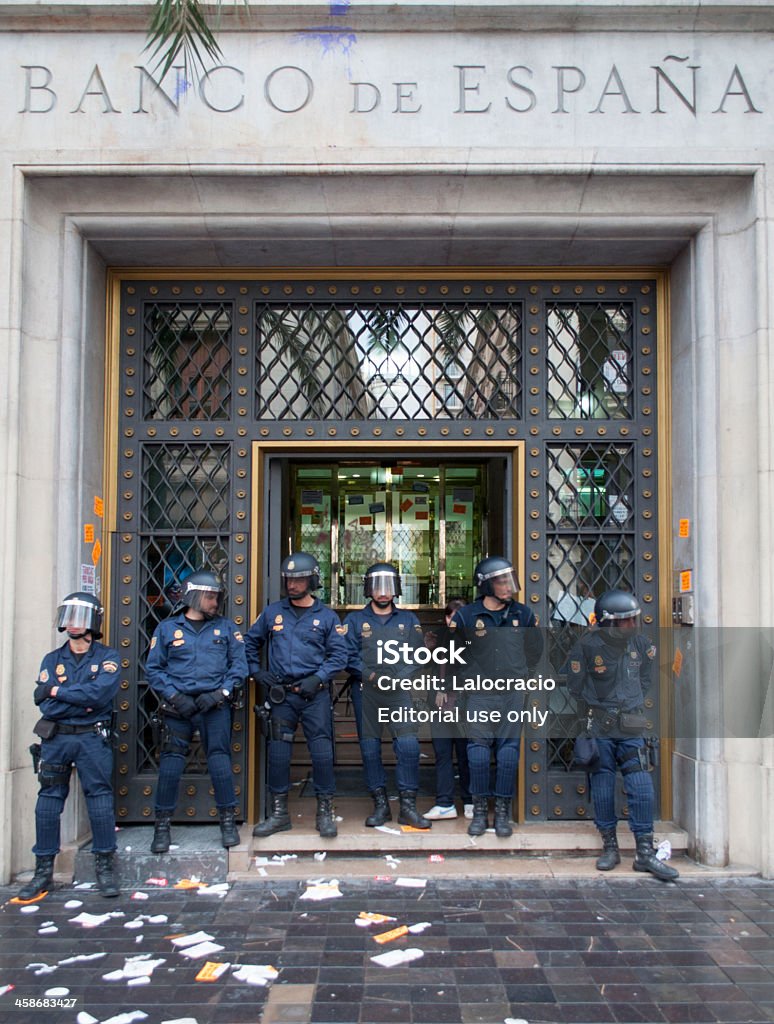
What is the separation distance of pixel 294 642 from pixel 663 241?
13.0ft

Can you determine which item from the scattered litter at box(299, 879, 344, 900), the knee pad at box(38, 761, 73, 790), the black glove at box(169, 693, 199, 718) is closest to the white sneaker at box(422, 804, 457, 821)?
the scattered litter at box(299, 879, 344, 900)

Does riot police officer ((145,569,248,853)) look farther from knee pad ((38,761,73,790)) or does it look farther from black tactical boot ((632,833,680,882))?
black tactical boot ((632,833,680,882))

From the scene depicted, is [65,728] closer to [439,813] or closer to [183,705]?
[183,705]

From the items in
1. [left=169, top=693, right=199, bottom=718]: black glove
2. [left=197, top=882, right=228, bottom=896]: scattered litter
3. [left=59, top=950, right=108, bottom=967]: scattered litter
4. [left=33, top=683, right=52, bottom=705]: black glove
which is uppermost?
[left=33, top=683, right=52, bottom=705]: black glove

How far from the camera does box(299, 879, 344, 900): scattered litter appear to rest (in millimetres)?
5000

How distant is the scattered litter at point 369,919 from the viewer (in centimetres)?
457

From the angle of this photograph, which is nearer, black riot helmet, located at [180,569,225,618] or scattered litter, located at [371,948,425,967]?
scattered litter, located at [371,948,425,967]

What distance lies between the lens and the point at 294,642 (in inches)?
227

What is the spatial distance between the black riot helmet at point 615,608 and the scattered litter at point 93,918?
11.6 feet

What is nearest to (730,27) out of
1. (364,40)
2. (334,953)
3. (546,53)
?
(546,53)

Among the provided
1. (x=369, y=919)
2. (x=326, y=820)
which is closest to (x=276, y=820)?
(x=326, y=820)

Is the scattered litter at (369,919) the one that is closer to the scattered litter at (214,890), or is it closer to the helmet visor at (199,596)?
the scattered litter at (214,890)

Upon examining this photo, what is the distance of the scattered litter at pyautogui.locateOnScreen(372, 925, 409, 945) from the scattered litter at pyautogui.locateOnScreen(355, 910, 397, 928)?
0.12 meters

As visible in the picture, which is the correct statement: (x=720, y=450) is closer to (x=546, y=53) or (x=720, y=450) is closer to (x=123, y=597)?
(x=546, y=53)
